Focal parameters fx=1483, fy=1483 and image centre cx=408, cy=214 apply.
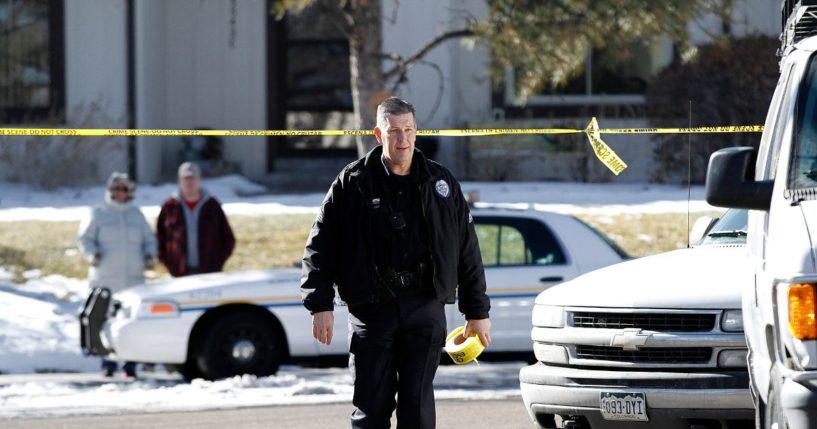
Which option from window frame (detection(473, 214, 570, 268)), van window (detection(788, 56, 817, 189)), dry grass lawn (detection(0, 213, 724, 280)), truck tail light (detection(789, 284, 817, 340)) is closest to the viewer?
truck tail light (detection(789, 284, 817, 340))

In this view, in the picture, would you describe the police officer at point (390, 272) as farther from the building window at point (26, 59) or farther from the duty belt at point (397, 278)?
the building window at point (26, 59)

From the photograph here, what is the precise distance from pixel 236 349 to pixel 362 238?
17.8ft

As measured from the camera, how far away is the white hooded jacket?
13.0 metres

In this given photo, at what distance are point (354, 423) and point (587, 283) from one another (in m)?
1.80

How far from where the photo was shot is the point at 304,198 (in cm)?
2006

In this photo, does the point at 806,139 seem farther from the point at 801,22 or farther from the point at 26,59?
the point at 26,59

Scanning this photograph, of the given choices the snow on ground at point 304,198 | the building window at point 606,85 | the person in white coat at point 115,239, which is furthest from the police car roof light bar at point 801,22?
the building window at point 606,85

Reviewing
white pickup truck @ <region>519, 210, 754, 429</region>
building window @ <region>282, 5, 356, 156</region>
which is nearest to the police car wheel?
white pickup truck @ <region>519, 210, 754, 429</region>

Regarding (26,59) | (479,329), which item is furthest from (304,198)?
(479,329)

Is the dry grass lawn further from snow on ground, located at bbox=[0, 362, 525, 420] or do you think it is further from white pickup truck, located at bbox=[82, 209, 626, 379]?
snow on ground, located at bbox=[0, 362, 525, 420]

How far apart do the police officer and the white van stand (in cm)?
134

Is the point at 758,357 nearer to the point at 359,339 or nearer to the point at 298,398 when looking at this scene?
the point at 359,339

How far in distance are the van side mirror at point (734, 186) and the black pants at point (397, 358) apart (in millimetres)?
1445

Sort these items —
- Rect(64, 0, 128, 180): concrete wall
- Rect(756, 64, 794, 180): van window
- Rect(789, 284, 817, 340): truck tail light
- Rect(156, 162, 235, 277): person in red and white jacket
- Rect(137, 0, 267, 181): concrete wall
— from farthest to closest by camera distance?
Rect(137, 0, 267, 181): concrete wall < Rect(64, 0, 128, 180): concrete wall < Rect(156, 162, 235, 277): person in red and white jacket < Rect(756, 64, 794, 180): van window < Rect(789, 284, 817, 340): truck tail light
